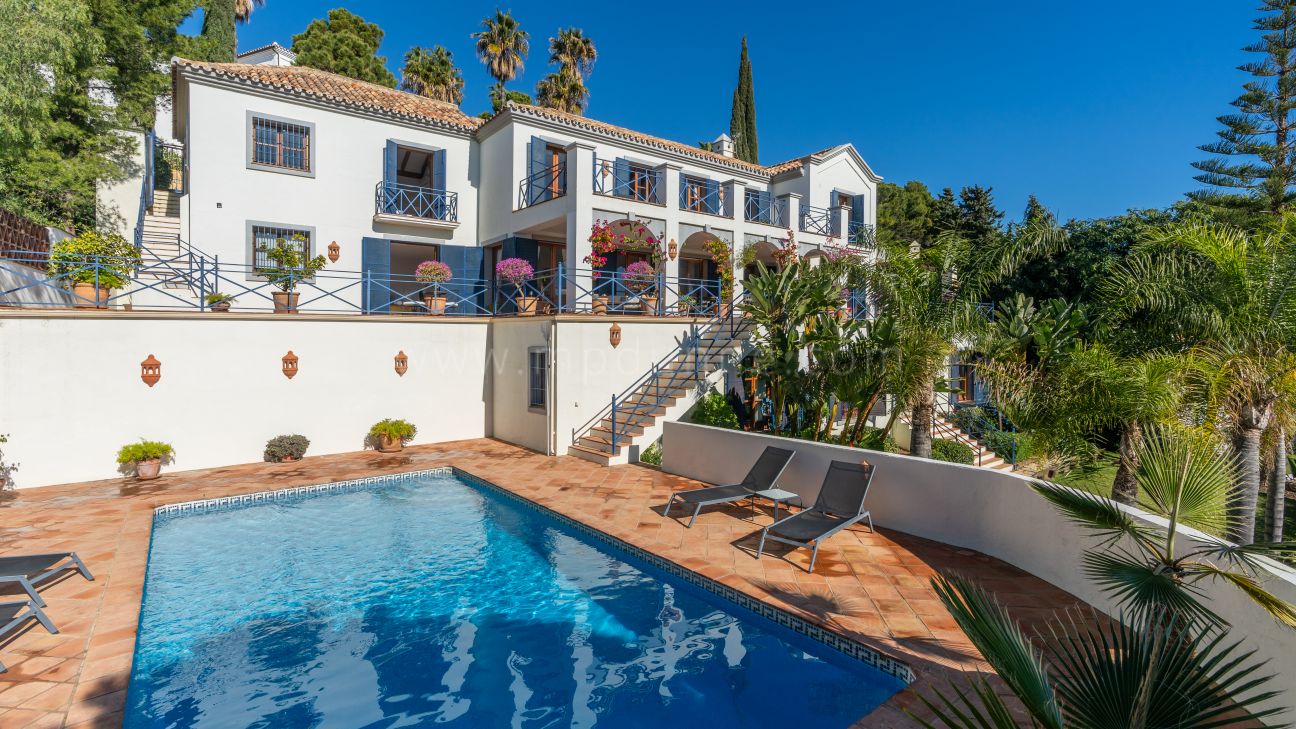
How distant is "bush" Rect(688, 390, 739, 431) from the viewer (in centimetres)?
1362

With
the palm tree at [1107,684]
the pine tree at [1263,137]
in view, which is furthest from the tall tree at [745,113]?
the palm tree at [1107,684]

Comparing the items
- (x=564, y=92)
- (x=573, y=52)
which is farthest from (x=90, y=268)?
(x=573, y=52)

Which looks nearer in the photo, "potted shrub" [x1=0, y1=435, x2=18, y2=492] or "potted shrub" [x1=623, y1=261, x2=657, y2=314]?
"potted shrub" [x1=0, y1=435, x2=18, y2=492]

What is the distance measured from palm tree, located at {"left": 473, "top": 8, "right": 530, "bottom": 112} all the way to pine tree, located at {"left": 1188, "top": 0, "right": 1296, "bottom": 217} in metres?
29.1

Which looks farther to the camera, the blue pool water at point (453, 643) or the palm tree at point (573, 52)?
the palm tree at point (573, 52)

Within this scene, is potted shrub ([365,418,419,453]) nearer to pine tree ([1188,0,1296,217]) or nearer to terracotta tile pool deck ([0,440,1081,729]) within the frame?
terracotta tile pool deck ([0,440,1081,729])

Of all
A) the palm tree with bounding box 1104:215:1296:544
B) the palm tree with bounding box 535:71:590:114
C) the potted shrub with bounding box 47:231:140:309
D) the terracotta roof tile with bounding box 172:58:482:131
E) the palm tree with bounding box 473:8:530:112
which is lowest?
the palm tree with bounding box 1104:215:1296:544

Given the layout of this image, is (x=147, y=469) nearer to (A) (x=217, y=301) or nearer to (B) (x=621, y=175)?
(A) (x=217, y=301)

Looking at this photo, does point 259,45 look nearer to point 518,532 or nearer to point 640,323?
point 640,323

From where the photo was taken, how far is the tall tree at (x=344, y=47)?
32.2 m

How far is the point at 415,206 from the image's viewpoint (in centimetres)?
1792

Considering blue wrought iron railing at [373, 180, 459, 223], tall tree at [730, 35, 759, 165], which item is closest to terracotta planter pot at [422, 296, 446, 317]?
blue wrought iron railing at [373, 180, 459, 223]

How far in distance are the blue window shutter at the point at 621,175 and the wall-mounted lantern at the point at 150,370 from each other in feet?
39.0

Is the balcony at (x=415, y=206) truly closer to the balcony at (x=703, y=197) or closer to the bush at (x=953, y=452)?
the balcony at (x=703, y=197)
